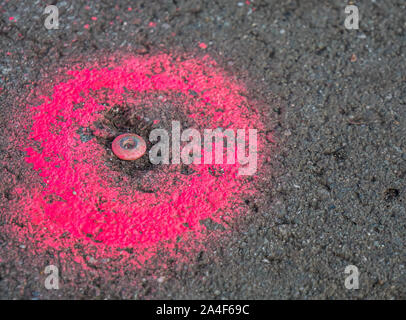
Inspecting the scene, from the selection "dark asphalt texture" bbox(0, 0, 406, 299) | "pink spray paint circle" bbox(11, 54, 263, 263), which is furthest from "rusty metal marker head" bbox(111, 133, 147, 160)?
"dark asphalt texture" bbox(0, 0, 406, 299)

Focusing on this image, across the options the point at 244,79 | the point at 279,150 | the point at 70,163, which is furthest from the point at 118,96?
the point at 279,150

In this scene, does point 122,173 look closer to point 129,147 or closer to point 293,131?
point 129,147

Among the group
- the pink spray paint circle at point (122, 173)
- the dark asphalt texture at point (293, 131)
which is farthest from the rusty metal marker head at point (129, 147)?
the dark asphalt texture at point (293, 131)

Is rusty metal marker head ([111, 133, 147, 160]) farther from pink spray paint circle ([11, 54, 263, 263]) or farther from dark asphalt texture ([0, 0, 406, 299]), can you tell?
dark asphalt texture ([0, 0, 406, 299])

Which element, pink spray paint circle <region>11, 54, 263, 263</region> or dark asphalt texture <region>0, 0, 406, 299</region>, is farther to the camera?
pink spray paint circle <region>11, 54, 263, 263</region>

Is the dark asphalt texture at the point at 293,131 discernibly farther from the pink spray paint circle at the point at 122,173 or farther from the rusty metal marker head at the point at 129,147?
the rusty metal marker head at the point at 129,147

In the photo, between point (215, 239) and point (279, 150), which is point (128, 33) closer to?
point (279, 150)
